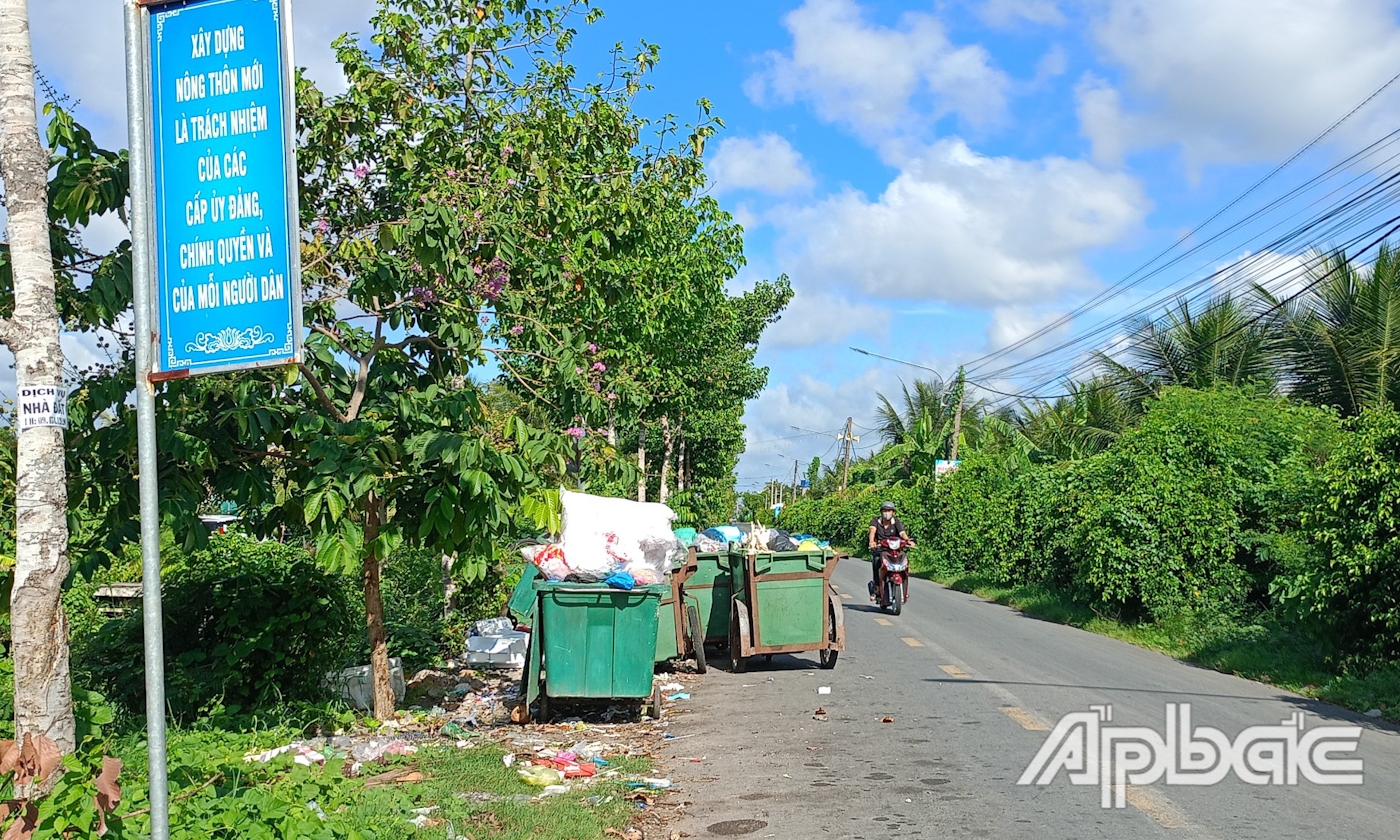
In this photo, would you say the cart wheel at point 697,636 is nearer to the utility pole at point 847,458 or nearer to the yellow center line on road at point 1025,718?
the yellow center line on road at point 1025,718

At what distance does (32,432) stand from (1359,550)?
1093 centimetres

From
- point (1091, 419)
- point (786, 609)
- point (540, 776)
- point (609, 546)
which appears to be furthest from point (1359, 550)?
point (1091, 419)

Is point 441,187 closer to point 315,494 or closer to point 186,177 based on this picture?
point 315,494

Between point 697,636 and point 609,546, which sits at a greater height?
point 609,546

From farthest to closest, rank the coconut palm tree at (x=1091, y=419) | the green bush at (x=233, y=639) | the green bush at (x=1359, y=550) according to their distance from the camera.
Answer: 1. the coconut palm tree at (x=1091, y=419)
2. the green bush at (x=1359, y=550)
3. the green bush at (x=233, y=639)

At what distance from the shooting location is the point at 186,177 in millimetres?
3803

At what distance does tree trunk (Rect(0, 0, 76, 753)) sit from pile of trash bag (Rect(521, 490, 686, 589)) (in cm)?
513

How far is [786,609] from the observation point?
1272 centimetres

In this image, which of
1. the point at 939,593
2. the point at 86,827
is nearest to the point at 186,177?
the point at 86,827

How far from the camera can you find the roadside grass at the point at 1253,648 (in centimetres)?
1042

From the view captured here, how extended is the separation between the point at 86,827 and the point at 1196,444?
49.6 feet

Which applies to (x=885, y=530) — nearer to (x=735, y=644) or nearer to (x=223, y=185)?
(x=735, y=644)

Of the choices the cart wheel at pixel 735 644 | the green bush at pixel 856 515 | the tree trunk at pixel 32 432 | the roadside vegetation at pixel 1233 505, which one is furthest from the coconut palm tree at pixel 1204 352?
the tree trunk at pixel 32 432

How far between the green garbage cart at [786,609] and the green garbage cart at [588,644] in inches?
121
